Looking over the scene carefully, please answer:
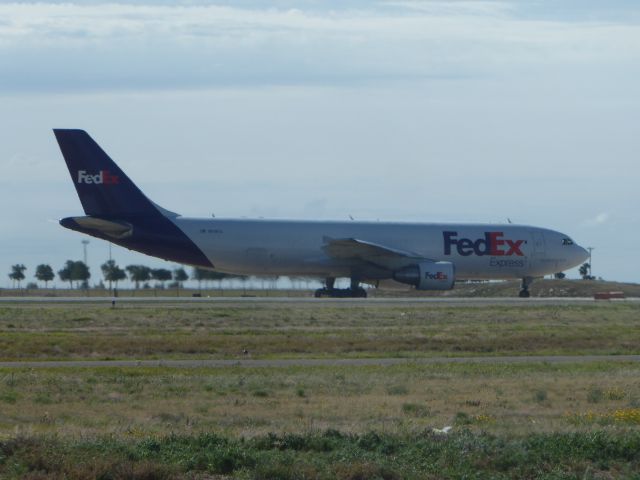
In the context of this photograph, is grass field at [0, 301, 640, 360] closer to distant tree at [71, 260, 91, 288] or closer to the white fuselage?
the white fuselage

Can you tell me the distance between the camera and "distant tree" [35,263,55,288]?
11981 centimetres

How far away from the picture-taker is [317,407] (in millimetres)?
17031

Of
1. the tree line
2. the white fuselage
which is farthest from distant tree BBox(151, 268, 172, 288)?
the white fuselage

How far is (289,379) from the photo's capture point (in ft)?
67.6

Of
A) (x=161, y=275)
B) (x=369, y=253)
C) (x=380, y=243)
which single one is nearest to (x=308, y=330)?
(x=369, y=253)

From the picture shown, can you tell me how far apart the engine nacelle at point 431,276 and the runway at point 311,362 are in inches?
1181

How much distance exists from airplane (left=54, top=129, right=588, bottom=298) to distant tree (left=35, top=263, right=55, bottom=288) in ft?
216

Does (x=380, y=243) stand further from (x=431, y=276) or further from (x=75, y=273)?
(x=75, y=273)

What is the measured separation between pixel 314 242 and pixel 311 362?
32166 millimetres

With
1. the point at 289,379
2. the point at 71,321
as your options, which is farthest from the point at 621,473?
the point at 71,321

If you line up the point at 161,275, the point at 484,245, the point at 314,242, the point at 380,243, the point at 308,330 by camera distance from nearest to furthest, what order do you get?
1. the point at 308,330
2. the point at 314,242
3. the point at 380,243
4. the point at 484,245
5. the point at 161,275

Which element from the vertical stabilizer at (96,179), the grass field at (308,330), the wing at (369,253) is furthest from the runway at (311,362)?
the vertical stabilizer at (96,179)

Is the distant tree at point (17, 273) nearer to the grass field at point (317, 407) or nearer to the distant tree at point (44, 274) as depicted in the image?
the distant tree at point (44, 274)

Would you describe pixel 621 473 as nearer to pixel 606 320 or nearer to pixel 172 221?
pixel 606 320
